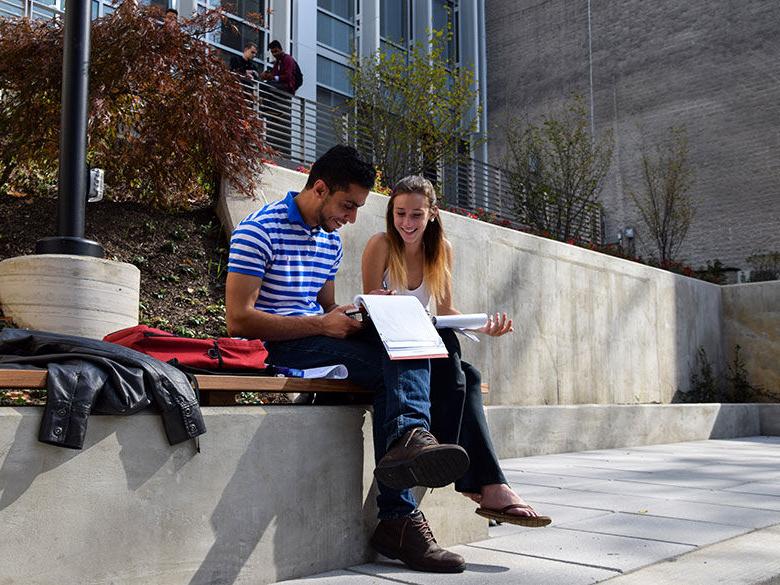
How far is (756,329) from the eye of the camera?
1279cm

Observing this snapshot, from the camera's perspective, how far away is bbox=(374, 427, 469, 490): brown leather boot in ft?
8.84

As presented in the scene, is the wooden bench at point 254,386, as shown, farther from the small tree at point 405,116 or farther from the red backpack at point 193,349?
the small tree at point 405,116

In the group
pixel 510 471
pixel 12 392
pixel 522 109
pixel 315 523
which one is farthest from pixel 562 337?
pixel 522 109

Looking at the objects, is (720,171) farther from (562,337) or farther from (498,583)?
(498,583)

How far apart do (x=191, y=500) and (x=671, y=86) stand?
875 inches

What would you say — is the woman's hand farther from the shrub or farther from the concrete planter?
the shrub

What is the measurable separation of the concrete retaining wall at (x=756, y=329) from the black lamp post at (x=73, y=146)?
1053 cm

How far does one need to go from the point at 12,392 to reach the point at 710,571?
12.7 feet

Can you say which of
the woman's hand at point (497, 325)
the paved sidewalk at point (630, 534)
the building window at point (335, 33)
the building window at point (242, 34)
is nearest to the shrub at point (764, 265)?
the building window at point (335, 33)

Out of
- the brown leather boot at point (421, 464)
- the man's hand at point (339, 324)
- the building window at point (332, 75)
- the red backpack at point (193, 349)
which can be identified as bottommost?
the brown leather boot at point (421, 464)

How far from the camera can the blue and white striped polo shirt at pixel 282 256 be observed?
317cm

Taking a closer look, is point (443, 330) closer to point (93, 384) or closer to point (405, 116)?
point (93, 384)

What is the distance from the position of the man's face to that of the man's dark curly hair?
0.02 m

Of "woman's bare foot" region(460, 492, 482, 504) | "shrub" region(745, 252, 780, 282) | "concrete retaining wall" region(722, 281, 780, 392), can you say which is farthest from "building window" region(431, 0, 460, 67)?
"woman's bare foot" region(460, 492, 482, 504)
